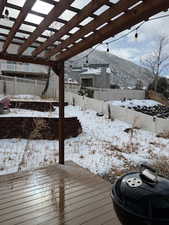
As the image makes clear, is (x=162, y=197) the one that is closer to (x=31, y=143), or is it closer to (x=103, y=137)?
(x=31, y=143)

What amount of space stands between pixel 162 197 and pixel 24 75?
17.9 metres

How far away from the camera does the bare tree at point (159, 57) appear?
19.3m

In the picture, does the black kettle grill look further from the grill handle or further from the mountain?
the mountain

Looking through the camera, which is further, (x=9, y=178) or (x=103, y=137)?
(x=103, y=137)

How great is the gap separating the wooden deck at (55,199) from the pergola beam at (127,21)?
1972mm

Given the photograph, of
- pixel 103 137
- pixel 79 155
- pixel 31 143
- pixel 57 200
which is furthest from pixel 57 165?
pixel 103 137

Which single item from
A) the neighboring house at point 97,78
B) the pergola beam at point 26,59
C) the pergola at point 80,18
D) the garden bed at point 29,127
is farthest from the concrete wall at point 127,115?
the pergola at point 80,18

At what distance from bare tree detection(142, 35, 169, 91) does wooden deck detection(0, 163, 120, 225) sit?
17699 millimetres

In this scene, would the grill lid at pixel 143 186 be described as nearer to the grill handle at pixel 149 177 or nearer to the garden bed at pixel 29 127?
the grill handle at pixel 149 177

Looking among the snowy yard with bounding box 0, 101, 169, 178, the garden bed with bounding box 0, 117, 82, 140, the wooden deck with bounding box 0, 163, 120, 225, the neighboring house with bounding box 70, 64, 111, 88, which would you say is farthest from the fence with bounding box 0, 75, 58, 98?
the wooden deck with bounding box 0, 163, 120, 225

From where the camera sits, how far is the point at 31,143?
5691 millimetres

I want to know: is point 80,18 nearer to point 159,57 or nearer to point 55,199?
point 55,199

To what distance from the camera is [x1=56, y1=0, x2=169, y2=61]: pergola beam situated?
58.8 inches

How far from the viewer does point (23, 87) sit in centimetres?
1333
